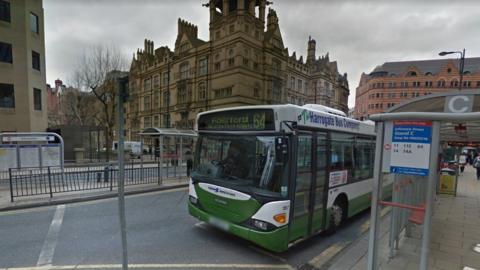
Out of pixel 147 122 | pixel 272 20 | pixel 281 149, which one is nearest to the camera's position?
pixel 281 149

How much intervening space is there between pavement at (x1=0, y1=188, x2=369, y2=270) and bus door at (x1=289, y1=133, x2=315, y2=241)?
53cm

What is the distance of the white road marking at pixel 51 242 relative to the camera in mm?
3910

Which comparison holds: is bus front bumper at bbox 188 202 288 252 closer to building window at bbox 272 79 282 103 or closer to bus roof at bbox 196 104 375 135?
bus roof at bbox 196 104 375 135

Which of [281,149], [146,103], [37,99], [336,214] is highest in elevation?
[146,103]

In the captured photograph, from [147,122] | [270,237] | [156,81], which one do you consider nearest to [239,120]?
[270,237]

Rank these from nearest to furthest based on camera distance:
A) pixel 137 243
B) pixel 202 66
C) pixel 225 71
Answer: pixel 137 243 < pixel 225 71 < pixel 202 66

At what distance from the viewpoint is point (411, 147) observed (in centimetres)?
289

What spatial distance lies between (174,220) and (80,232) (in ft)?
6.41

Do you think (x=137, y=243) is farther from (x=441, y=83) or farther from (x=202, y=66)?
(x=441, y=83)

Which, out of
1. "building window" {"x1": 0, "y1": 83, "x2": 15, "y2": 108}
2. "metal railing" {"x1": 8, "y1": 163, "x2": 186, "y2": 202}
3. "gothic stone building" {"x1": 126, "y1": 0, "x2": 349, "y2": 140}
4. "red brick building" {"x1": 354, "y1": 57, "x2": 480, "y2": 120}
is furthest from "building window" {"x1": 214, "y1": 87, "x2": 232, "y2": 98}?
"red brick building" {"x1": 354, "y1": 57, "x2": 480, "y2": 120}

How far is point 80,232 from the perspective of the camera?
5.05 m

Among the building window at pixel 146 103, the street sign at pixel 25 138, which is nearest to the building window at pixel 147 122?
the building window at pixel 146 103

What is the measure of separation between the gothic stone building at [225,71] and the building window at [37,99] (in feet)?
27.3

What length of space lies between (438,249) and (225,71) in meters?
31.0
